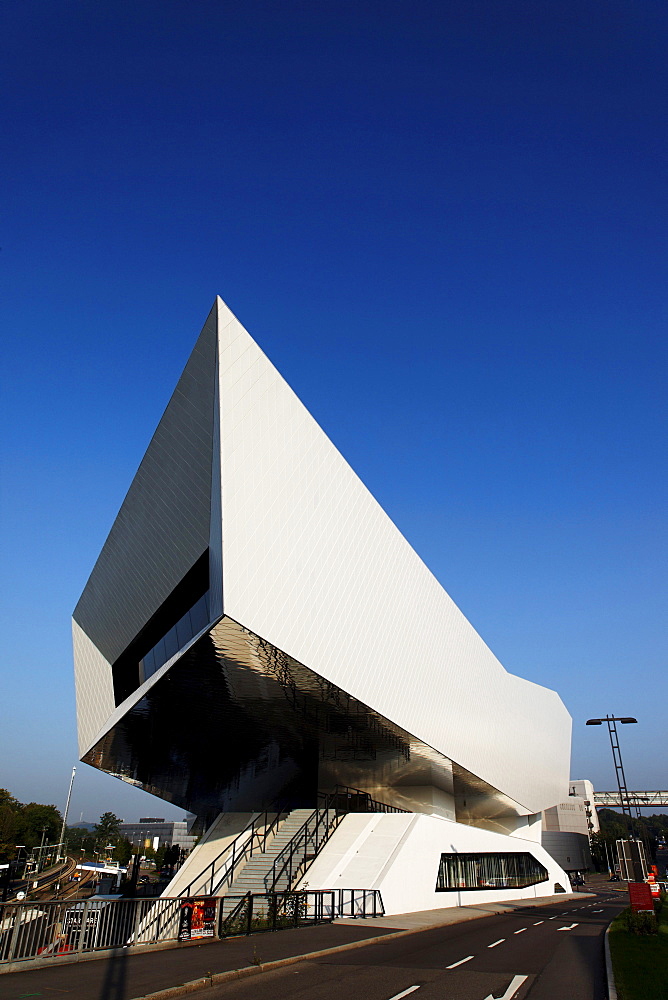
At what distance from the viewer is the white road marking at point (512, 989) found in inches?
307

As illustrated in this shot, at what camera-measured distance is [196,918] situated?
471 inches

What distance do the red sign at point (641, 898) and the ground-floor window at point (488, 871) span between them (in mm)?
9671

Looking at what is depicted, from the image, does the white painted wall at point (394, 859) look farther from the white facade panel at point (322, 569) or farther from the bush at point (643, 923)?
the bush at point (643, 923)

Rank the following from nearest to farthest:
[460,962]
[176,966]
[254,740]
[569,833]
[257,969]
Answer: [257,969] → [176,966] → [460,962] → [254,740] → [569,833]

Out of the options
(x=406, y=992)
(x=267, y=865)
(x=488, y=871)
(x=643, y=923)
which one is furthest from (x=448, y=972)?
(x=488, y=871)

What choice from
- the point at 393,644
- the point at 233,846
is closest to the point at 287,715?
the point at 393,644

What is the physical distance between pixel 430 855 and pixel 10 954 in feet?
55.7

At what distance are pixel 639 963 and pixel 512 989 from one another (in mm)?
2904

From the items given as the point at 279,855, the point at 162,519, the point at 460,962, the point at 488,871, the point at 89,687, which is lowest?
the point at 460,962

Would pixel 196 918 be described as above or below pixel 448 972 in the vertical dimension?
above

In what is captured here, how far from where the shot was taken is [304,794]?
104 feet

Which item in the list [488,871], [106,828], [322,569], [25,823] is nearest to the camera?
[322,569]

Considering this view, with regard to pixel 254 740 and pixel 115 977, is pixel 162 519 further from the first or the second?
pixel 115 977

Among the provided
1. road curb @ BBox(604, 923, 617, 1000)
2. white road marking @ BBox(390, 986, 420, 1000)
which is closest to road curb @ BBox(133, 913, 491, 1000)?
white road marking @ BBox(390, 986, 420, 1000)
